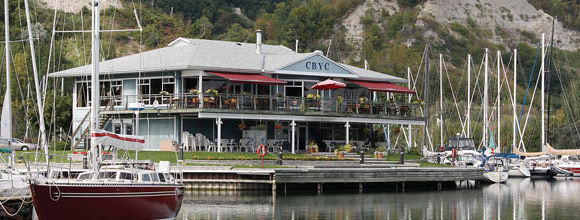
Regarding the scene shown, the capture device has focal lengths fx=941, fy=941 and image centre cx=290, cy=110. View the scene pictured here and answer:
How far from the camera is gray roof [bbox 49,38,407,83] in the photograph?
55.1 m

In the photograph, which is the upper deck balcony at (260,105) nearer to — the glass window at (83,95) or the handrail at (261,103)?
the handrail at (261,103)

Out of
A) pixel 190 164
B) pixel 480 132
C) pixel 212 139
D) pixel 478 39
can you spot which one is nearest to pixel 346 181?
pixel 190 164

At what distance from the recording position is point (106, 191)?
2880 centimetres

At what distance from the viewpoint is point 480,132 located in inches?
3580

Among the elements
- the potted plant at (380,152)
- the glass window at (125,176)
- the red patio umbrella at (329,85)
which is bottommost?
the potted plant at (380,152)

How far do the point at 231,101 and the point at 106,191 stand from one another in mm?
24833

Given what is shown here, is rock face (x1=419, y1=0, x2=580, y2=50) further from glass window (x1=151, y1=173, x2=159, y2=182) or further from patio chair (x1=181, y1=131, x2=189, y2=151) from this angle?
glass window (x1=151, y1=173, x2=159, y2=182)

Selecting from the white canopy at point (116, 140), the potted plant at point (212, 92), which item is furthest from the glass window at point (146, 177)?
the potted plant at point (212, 92)

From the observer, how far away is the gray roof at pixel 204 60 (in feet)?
181

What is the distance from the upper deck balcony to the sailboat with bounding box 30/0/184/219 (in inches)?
804

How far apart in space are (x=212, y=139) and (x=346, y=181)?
444 inches

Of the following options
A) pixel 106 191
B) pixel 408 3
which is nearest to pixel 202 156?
pixel 106 191

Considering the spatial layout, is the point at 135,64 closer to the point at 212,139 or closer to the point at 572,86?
the point at 212,139

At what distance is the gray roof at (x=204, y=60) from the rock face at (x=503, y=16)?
308ft
